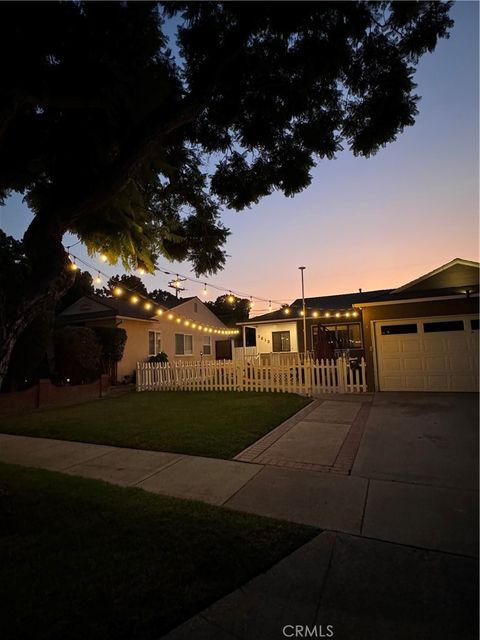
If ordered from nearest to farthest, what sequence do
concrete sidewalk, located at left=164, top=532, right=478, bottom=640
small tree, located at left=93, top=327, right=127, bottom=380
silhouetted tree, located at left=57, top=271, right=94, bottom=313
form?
concrete sidewalk, located at left=164, top=532, right=478, bottom=640, small tree, located at left=93, top=327, right=127, bottom=380, silhouetted tree, located at left=57, top=271, right=94, bottom=313

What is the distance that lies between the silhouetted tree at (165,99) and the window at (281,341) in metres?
15.8

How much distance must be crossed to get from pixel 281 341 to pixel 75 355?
491 inches

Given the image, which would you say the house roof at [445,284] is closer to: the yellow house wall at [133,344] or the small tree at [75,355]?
the small tree at [75,355]

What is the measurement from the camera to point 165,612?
201cm

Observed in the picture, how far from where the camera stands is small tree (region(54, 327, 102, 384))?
12.6 meters

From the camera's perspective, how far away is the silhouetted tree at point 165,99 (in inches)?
135

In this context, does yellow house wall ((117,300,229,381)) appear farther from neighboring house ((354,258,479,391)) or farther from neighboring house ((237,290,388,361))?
neighboring house ((354,258,479,391))

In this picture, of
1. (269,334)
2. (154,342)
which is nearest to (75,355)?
(154,342)

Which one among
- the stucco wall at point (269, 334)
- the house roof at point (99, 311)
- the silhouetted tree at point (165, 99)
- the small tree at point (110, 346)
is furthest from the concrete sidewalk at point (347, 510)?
the stucco wall at point (269, 334)

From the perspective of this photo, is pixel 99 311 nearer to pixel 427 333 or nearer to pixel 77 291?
pixel 77 291

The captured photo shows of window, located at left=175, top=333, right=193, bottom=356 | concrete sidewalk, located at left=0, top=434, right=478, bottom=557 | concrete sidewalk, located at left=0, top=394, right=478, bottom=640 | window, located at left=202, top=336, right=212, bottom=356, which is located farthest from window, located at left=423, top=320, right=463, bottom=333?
window, located at left=202, top=336, right=212, bottom=356

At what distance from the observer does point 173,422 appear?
757 cm

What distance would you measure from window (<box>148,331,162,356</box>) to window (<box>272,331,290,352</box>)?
7.19m

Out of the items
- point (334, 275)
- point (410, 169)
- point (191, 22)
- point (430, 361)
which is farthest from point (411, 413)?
point (334, 275)
